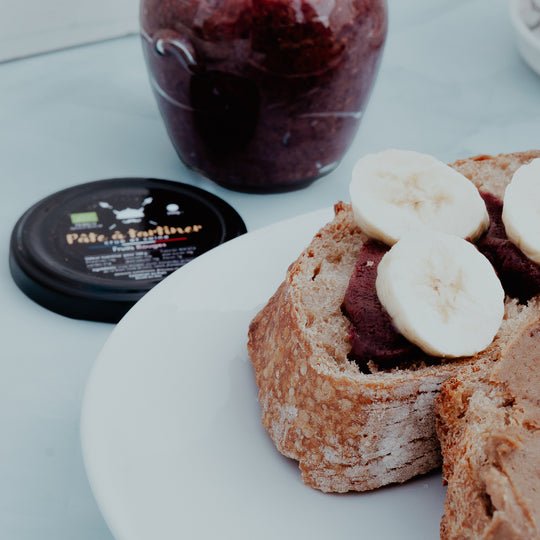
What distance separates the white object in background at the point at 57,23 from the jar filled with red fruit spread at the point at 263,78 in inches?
45.6

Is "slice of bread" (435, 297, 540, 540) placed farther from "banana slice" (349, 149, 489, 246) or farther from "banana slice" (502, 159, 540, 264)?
"banana slice" (349, 149, 489, 246)

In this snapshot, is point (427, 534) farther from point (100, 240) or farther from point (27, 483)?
point (100, 240)

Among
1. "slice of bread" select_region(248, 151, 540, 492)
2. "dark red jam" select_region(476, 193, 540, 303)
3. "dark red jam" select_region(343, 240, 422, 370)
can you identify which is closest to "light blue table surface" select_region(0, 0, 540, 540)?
"slice of bread" select_region(248, 151, 540, 492)

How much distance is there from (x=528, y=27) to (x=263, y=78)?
1551 millimetres

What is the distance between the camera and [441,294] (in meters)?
1.44

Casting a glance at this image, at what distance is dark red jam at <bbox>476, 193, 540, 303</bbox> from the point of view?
1.57 meters

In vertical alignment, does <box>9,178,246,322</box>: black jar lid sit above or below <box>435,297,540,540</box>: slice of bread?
below

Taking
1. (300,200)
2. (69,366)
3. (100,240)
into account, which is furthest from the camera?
(300,200)

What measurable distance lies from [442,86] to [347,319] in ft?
6.74

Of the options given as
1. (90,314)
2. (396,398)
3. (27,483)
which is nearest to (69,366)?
(90,314)

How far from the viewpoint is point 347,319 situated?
5.16ft

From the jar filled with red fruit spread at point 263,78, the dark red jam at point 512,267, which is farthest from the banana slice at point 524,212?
the jar filled with red fruit spread at point 263,78

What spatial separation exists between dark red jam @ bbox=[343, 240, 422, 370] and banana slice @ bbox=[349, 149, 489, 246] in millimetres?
153

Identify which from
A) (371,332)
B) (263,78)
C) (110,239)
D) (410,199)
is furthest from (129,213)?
(371,332)
